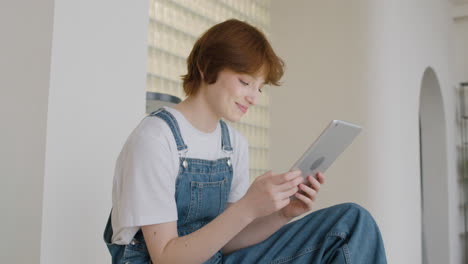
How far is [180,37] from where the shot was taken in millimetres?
3127

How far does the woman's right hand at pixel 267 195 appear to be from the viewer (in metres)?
1.21

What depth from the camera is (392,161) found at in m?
3.82

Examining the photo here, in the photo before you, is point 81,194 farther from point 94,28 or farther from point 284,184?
point 284,184

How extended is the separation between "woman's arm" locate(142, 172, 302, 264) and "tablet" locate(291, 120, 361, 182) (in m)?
0.10

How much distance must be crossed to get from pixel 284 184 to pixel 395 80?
2.93m

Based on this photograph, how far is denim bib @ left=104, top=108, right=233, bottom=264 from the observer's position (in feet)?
4.18

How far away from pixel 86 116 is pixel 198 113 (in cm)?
40

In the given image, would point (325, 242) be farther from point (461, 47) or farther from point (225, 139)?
point (461, 47)

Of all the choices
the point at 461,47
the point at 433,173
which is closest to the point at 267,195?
the point at 433,173

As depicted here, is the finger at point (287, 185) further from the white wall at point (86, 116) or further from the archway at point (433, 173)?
the archway at point (433, 173)

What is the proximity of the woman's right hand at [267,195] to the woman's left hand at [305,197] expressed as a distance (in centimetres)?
15

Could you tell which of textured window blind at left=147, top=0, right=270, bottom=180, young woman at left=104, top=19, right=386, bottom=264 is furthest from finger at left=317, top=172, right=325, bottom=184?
textured window blind at left=147, top=0, right=270, bottom=180

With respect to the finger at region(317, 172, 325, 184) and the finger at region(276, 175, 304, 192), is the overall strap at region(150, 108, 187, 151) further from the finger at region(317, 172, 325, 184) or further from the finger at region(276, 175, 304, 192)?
the finger at region(317, 172, 325, 184)

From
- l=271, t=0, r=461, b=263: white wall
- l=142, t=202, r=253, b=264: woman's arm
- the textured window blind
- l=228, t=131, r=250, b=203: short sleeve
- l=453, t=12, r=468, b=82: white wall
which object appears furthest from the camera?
l=453, t=12, r=468, b=82: white wall
